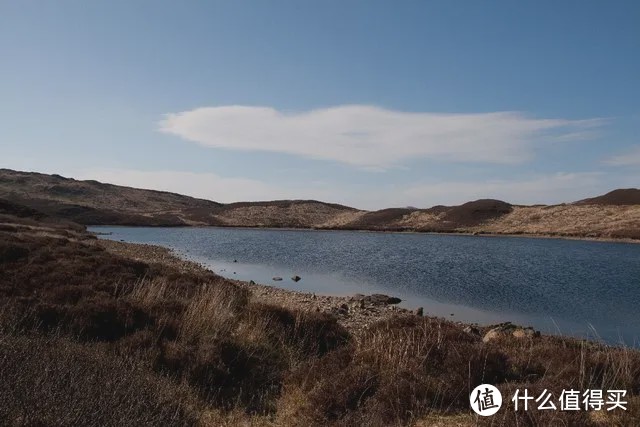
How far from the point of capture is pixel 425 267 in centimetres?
3666

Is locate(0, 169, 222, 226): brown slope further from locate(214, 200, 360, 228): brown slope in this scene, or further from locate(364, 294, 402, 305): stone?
locate(364, 294, 402, 305): stone

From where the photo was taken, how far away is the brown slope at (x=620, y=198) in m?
93.8

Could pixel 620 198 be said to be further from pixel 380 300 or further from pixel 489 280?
pixel 380 300

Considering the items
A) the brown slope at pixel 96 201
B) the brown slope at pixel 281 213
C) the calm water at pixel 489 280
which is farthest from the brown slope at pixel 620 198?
the brown slope at pixel 96 201

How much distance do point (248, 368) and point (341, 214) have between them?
121 m

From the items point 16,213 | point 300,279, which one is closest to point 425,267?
point 300,279

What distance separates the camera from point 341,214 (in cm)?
12862

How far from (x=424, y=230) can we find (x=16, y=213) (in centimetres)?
6626

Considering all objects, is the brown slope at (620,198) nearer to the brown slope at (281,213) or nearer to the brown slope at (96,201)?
the brown slope at (281,213)

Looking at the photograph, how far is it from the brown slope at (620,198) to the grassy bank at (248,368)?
9921 cm

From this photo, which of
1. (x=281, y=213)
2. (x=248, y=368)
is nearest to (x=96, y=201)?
(x=281, y=213)

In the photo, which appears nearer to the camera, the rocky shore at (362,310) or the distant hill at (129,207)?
the rocky shore at (362,310)

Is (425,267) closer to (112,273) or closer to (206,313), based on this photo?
(112,273)

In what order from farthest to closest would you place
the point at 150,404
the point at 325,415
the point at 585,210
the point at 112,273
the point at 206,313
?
the point at 585,210 → the point at 112,273 → the point at 206,313 → the point at 325,415 → the point at 150,404
